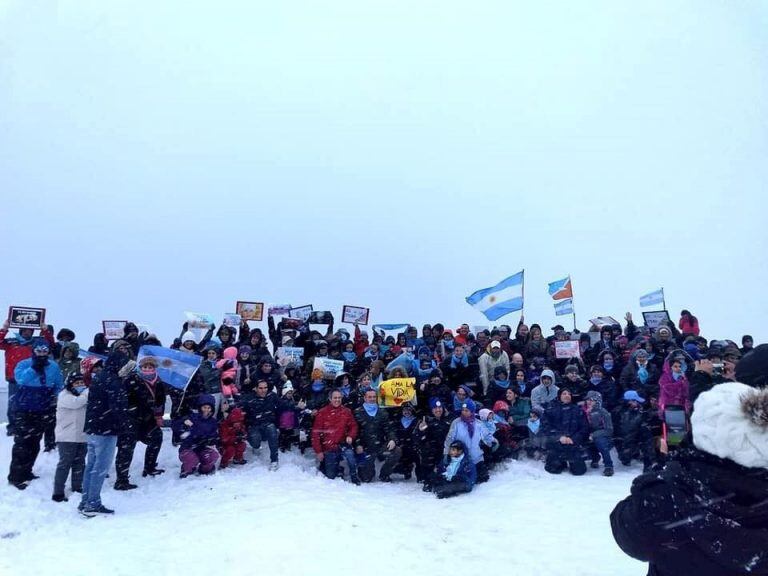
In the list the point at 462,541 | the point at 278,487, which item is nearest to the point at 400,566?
the point at 462,541

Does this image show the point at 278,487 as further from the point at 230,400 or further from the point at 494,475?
the point at 494,475

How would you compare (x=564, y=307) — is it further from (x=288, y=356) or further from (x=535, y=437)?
(x=288, y=356)

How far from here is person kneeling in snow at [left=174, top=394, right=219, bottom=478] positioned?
30.7 feet

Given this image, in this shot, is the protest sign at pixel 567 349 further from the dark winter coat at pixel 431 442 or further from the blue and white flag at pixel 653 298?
the blue and white flag at pixel 653 298

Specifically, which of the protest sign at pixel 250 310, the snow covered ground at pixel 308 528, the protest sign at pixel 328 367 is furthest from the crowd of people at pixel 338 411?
the protest sign at pixel 250 310

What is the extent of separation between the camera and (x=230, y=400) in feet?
34.7

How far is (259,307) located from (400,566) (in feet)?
34.1

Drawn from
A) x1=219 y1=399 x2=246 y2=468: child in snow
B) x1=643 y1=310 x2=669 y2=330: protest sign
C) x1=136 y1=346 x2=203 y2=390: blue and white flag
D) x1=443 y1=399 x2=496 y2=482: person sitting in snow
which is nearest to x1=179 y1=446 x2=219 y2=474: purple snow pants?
x1=219 y1=399 x2=246 y2=468: child in snow

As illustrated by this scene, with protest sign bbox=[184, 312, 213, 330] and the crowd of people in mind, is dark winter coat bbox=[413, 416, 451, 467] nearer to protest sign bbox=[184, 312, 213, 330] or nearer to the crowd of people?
the crowd of people

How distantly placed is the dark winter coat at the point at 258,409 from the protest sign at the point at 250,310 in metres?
5.16

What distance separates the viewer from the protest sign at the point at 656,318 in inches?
580

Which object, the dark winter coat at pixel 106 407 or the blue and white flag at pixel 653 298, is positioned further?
the blue and white flag at pixel 653 298

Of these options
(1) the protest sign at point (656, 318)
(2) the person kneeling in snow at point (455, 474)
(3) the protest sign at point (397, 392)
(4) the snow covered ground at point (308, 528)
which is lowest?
(4) the snow covered ground at point (308, 528)

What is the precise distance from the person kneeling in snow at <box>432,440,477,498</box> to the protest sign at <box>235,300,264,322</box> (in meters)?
7.83
